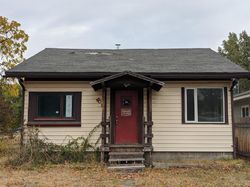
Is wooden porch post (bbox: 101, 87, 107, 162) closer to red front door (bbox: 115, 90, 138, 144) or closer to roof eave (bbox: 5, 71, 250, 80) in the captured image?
red front door (bbox: 115, 90, 138, 144)

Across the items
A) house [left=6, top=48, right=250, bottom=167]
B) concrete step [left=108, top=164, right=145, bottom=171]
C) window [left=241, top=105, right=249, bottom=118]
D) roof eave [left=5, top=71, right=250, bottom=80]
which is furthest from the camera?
window [left=241, top=105, right=249, bottom=118]

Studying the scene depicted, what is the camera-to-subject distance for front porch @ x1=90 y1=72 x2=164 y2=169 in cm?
979

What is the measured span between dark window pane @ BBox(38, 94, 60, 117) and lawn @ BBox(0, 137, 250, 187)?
1.93m

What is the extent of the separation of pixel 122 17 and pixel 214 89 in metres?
10.9

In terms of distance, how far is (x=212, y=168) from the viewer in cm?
922

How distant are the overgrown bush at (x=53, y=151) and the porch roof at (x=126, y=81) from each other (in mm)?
1617

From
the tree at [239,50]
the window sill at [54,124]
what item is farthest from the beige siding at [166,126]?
the tree at [239,50]

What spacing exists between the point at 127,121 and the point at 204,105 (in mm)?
2718

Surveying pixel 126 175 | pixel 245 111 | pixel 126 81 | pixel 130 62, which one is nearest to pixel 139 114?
pixel 126 81

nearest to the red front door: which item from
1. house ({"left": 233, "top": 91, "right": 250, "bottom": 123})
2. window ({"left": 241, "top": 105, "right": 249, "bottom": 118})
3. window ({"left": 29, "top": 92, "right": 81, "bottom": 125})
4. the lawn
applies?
window ({"left": 29, "top": 92, "right": 81, "bottom": 125})

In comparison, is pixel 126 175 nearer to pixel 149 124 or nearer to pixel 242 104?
pixel 149 124

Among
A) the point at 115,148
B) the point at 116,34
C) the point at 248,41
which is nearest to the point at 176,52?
the point at 115,148

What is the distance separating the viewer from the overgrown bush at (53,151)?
9719mm

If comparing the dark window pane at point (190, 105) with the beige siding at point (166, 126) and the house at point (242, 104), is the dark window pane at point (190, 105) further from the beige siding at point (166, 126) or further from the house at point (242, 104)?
the house at point (242, 104)
